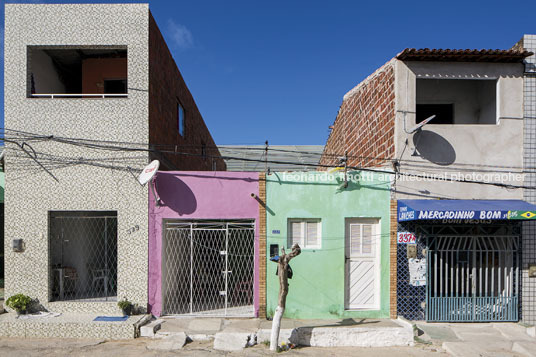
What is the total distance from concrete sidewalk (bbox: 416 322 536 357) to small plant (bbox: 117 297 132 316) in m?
6.24

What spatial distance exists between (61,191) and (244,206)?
417 centimetres

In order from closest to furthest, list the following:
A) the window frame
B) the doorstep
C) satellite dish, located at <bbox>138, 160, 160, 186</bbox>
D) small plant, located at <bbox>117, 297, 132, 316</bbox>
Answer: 1. the doorstep
2. satellite dish, located at <bbox>138, 160, 160, 186</bbox>
3. small plant, located at <bbox>117, 297, 132, 316</bbox>
4. the window frame

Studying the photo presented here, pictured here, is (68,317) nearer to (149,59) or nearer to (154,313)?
(154,313)

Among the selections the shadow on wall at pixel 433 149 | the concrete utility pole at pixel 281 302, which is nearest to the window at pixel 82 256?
the concrete utility pole at pixel 281 302

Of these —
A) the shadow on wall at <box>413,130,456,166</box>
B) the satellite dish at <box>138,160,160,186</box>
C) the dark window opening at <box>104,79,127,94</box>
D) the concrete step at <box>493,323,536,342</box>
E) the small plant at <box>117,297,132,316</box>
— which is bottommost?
the concrete step at <box>493,323,536,342</box>

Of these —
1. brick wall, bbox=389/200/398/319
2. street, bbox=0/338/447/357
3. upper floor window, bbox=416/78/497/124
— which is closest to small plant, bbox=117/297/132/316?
street, bbox=0/338/447/357

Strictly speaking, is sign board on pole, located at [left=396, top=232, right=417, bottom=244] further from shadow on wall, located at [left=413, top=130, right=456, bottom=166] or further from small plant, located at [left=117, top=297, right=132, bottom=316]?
small plant, located at [left=117, top=297, right=132, bottom=316]

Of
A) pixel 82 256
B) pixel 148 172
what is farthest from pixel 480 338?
pixel 82 256

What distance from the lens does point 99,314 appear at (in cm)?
778

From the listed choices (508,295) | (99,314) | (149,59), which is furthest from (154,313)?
(508,295)

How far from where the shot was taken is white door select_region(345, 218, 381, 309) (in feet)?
26.9

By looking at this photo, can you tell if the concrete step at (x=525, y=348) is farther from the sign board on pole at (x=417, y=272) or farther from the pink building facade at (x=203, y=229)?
the pink building facade at (x=203, y=229)

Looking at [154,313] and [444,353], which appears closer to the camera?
[444,353]

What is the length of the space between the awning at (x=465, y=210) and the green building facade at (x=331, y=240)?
717 mm
